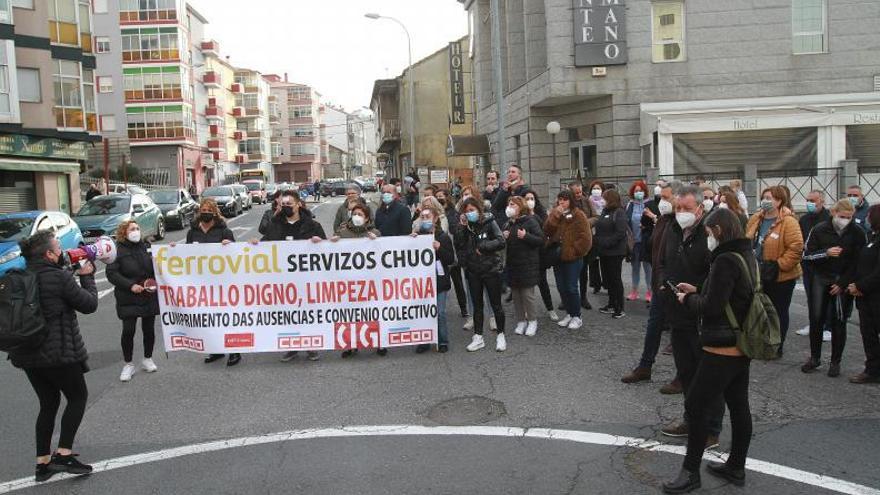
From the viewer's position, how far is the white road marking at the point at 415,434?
498 centimetres

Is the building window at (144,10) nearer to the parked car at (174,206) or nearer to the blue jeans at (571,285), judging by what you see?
the parked car at (174,206)

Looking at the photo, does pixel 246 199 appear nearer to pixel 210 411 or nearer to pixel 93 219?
pixel 93 219

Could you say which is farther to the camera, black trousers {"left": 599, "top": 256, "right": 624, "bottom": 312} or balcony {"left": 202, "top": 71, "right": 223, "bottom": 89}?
balcony {"left": 202, "top": 71, "right": 223, "bottom": 89}

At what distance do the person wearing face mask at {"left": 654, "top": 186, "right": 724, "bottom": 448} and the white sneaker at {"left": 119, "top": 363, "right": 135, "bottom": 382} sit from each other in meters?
5.36

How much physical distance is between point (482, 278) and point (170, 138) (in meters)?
59.7

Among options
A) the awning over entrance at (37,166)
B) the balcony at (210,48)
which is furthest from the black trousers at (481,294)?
the balcony at (210,48)

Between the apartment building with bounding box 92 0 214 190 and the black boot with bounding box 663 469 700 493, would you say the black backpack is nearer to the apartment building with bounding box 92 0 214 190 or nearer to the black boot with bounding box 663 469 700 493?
the black boot with bounding box 663 469 700 493

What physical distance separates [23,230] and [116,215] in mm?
7885

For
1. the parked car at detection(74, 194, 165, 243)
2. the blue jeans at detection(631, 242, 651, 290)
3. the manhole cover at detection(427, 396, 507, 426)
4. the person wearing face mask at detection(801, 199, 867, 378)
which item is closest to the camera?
the manhole cover at detection(427, 396, 507, 426)

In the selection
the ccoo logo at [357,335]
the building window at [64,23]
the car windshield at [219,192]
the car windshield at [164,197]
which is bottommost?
the ccoo logo at [357,335]

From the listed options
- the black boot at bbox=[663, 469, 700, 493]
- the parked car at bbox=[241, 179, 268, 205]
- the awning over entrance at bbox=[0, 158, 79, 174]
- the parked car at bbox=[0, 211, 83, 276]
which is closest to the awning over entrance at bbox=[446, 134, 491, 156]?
the awning over entrance at bbox=[0, 158, 79, 174]

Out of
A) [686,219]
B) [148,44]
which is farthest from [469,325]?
[148,44]

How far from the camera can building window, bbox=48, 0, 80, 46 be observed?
108ft

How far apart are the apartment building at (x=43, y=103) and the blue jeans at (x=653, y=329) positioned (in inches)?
1111
